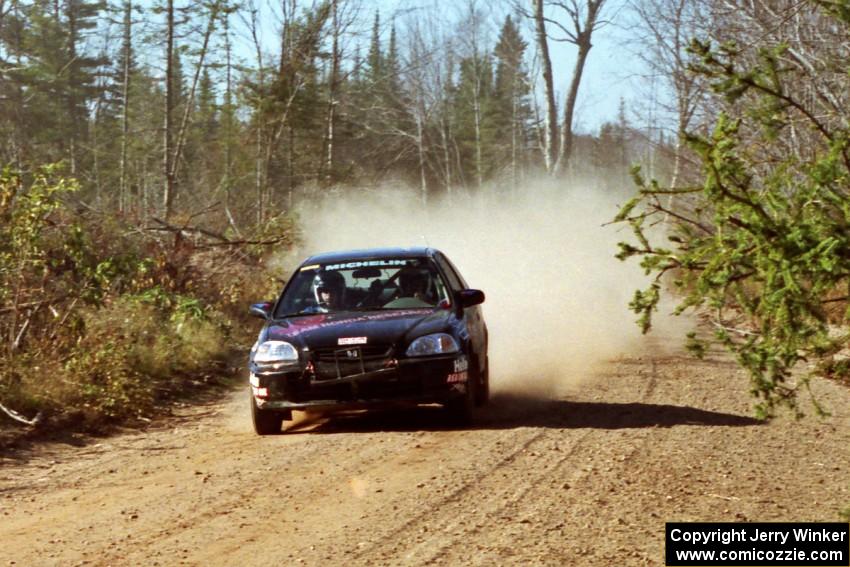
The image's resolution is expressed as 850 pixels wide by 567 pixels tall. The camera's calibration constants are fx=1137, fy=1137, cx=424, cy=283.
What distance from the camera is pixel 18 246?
12.4m

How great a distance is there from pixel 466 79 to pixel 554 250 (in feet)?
124

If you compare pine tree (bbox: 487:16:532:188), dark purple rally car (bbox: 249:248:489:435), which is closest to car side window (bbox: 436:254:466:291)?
dark purple rally car (bbox: 249:248:489:435)

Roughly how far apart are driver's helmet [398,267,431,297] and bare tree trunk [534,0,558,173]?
22230 mm

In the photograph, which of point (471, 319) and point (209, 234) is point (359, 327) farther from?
point (209, 234)

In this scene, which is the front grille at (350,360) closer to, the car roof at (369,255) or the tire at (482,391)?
the tire at (482,391)

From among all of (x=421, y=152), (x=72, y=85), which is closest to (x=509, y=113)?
(x=421, y=152)

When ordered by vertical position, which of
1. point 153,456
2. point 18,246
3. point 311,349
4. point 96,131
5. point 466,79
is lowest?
point 153,456

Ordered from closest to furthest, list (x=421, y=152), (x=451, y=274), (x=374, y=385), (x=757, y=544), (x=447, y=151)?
(x=757, y=544), (x=374, y=385), (x=451, y=274), (x=421, y=152), (x=447, y=151)

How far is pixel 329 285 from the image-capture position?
37.3 ft

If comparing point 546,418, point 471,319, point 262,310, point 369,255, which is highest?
point 369,255

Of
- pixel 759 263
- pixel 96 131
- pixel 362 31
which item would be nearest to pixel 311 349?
pixel 759 263

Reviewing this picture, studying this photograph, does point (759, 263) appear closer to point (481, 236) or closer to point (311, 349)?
point (311, 349)

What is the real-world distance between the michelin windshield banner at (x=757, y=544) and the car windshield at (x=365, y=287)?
510cm

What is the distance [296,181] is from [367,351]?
89.4ft
